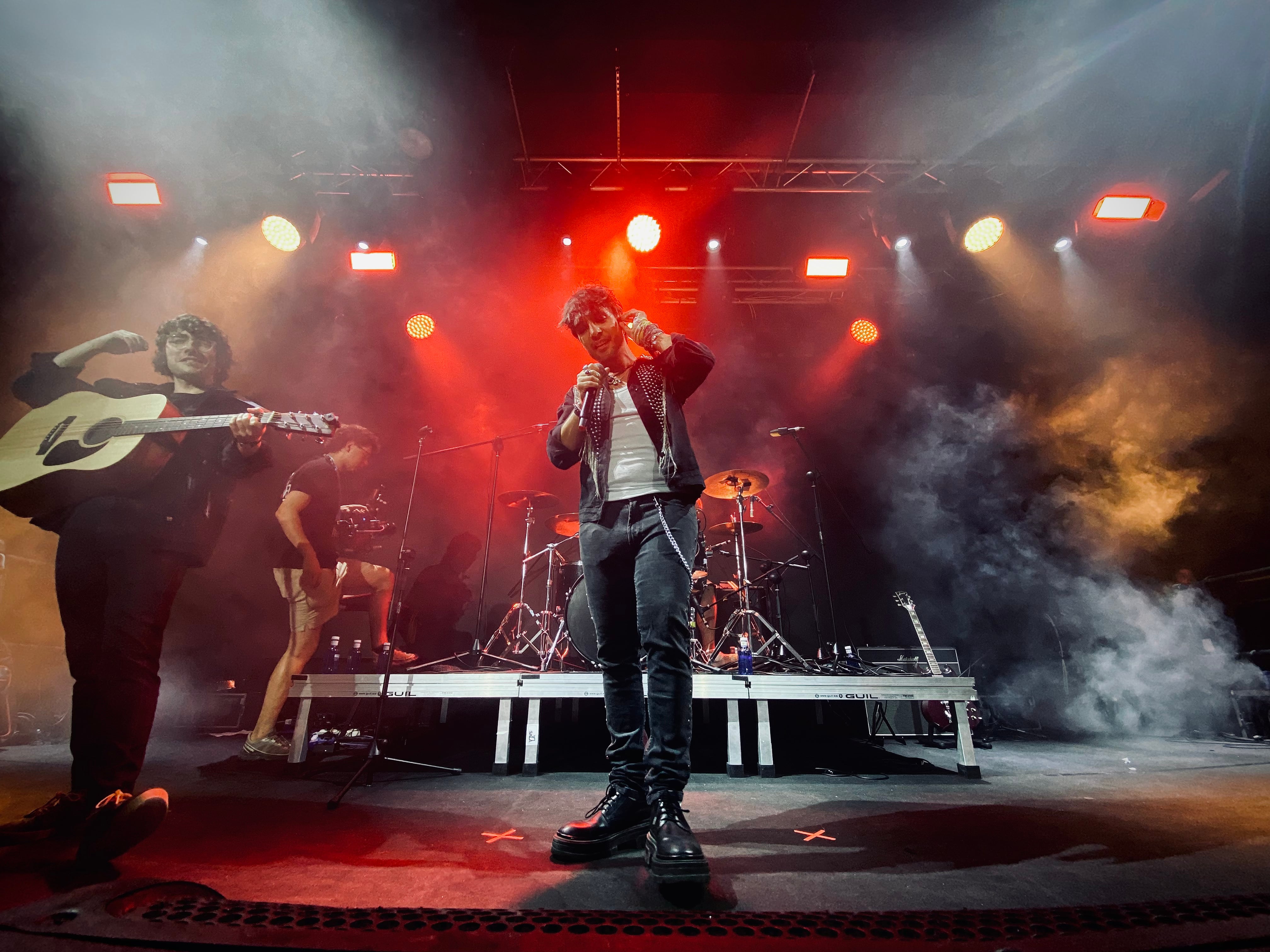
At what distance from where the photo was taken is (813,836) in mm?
1975

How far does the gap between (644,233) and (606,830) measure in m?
6.29

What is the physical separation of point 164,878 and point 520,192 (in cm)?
620

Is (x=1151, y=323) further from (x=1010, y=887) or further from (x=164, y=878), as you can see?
(x=164, y=878)

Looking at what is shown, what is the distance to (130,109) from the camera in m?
4.73

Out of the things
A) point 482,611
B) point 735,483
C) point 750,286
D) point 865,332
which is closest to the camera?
point 482,611

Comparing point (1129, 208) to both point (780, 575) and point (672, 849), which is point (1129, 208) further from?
point (672, 849)

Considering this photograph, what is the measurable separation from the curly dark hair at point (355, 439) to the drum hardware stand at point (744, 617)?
3.32 metres

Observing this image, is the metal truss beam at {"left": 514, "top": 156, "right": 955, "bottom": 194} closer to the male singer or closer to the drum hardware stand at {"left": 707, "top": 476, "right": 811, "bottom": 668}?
the drum hardware stand at {"left": 707, "top": 476, "right": 811, "bottom": 668}


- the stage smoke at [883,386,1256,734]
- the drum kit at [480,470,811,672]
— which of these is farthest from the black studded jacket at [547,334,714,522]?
the stage smoke at [883,386,1256,734]

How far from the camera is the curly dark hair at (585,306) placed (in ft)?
6.95

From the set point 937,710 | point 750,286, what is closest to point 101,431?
point 937,710

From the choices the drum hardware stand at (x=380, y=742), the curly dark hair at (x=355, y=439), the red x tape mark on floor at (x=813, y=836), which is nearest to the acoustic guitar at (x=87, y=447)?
the drum hardware stand at (x=380, y=742)

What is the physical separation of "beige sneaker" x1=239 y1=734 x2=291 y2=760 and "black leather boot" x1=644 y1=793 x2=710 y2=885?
3316mm

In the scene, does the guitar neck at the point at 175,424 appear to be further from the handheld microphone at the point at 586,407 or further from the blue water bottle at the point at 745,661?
the blue water bottle at the point at 745,661
